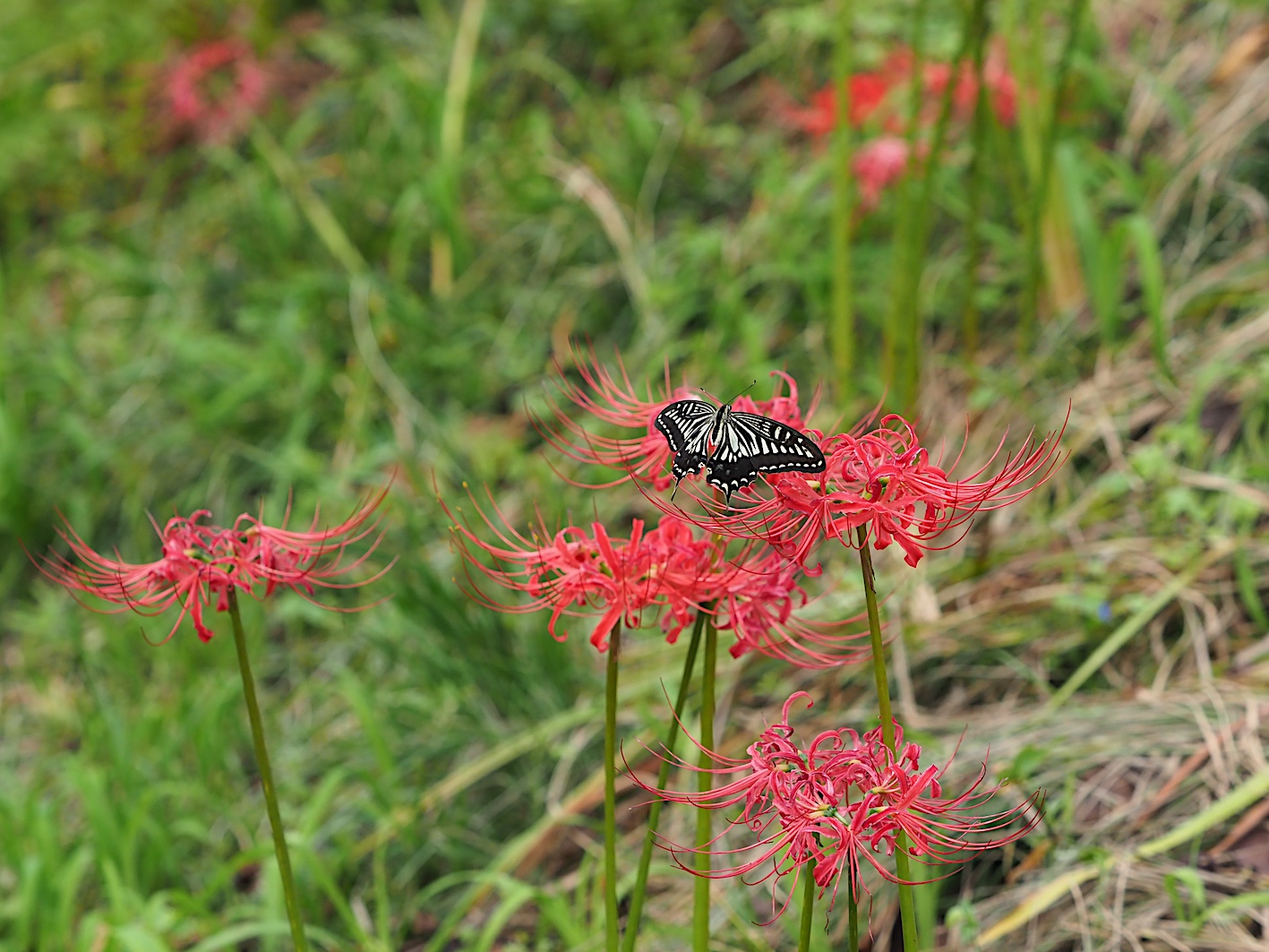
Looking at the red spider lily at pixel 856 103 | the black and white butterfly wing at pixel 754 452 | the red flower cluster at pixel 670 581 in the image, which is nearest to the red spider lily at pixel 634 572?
the red flower cluster at pixel 670 581

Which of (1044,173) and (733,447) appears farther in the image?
(1044,173)

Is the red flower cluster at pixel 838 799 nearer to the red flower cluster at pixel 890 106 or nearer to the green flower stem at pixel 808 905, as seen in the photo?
the green flower stem at pixel 808 905

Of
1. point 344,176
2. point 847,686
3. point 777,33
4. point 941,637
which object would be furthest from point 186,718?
point 777,33

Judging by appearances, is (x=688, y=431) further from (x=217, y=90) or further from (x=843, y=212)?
(x=217, y=90)

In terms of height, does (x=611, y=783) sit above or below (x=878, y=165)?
below

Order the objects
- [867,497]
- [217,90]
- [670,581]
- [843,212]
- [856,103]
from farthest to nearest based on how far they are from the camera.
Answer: [217,90] < [856,103] < [843,212] < [670,581] < [867,497]

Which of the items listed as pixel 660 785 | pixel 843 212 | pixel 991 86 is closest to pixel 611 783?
pixel 660 785

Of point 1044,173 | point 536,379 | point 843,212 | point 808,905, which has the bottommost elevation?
point 808,905

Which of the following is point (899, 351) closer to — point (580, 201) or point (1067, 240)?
point (1067, 240)
